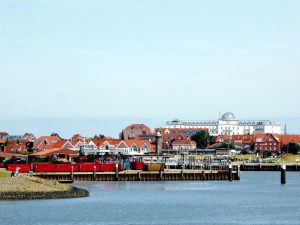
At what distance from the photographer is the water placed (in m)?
73.2

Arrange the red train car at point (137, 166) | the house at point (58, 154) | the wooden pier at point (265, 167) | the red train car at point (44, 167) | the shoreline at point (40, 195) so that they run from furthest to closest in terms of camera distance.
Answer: the wooden pier at point (265, 167) → the house at point (58, 154) → the red train car at point (137, 166) → the red train car at point (44, 167) → the shoreline at point (40, 195)

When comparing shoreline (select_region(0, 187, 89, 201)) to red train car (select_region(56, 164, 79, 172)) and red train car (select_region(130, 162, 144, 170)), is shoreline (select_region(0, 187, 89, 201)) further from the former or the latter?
red train car (select_region(130, 162, 144, 170))

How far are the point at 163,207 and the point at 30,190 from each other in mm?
13439

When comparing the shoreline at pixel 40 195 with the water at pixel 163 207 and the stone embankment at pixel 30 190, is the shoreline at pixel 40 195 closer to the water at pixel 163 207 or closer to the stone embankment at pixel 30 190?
the stone embankment at pixel 30 190

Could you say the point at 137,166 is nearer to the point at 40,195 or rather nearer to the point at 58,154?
the point at 58,154

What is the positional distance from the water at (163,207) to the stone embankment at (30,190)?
109 cm

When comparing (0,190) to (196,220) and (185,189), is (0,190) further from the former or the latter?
(185,189)

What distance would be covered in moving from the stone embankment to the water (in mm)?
1091

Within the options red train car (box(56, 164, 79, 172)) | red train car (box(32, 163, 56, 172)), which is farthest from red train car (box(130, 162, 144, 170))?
red train car (box(32, 163, 56, 172))

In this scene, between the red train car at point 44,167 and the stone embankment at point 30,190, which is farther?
the red train car at point 44,167

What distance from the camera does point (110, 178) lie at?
124000 mm

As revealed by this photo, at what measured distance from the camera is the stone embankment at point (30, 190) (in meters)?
82.9

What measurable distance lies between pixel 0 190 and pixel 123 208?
39.9 feet

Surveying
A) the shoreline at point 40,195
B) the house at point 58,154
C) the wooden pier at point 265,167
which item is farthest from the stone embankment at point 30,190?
the wooden pier at point 265,167
